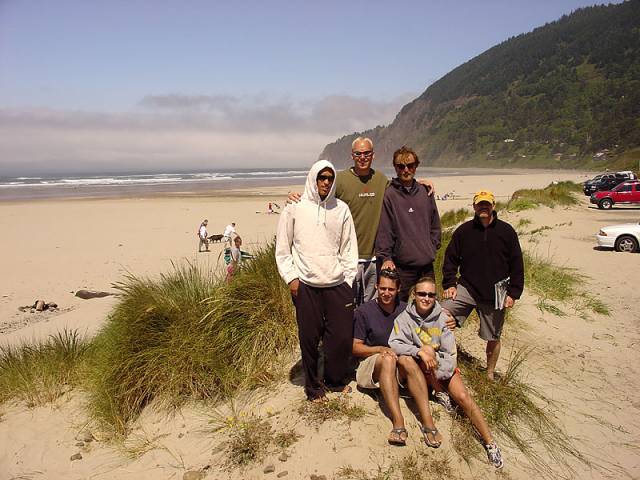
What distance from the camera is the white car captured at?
11.9 m

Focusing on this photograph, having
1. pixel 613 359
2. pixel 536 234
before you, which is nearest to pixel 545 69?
pixel 536 234

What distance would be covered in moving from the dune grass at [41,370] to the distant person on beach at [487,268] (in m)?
4.28

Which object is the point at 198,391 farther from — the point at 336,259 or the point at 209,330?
the point at 336,259

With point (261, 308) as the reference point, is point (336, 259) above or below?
above

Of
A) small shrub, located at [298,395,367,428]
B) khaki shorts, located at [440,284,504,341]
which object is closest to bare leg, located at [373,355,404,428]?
small shrub, located at [298,395,367,428]

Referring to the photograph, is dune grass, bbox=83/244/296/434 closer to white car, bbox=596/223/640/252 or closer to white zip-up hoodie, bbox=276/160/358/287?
white zip-up hoodie, bbox=276/160/358/287

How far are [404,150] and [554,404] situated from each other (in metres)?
2.77

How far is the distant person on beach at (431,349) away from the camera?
3.44m

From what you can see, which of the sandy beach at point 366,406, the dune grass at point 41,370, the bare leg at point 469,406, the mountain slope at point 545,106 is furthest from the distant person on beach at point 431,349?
the mountain slope at point 545,106

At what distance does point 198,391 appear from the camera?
4449 millimetres

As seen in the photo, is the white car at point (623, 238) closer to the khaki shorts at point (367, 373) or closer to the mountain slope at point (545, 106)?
the khaki shorts at point (367, 373)

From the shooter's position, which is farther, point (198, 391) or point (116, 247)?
point (116, 247)

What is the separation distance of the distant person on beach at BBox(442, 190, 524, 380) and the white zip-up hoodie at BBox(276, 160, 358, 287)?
3.45 feet

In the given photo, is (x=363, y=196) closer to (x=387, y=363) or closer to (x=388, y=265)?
(x=388, y=265)
